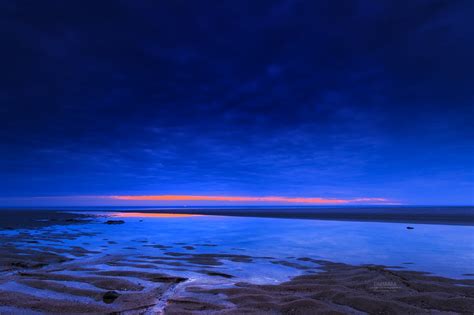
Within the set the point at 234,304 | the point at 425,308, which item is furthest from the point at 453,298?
the point at 234,304

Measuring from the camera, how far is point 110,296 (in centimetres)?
808

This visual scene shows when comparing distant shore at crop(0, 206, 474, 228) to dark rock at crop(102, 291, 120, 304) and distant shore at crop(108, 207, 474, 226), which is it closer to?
distant shore at crop(108, 207, 474, 226)

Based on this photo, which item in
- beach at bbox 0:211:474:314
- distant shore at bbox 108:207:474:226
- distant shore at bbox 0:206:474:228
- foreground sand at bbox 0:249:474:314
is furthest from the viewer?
distant shore at bbox 108:207:474:226

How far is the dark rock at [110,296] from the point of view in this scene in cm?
785

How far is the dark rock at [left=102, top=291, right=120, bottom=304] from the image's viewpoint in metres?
7.85

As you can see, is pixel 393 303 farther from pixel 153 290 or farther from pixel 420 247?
pixel 420 247

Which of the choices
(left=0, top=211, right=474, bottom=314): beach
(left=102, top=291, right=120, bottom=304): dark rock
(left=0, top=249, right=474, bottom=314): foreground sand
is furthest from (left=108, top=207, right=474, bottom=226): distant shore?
(left=102, top=291, right=120, bottom=304): dark rock

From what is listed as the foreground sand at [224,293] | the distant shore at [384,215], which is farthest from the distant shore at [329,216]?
the foreground sand at [224,293]

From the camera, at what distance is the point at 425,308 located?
7.29m

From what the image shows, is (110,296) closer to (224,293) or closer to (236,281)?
(224,293)

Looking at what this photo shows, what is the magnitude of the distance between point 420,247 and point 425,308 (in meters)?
13.2

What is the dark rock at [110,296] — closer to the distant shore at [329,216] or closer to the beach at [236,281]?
the beach at [236,281]

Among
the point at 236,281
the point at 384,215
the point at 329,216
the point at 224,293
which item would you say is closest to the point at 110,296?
the point at 224,293

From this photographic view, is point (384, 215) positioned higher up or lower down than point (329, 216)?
higher up
